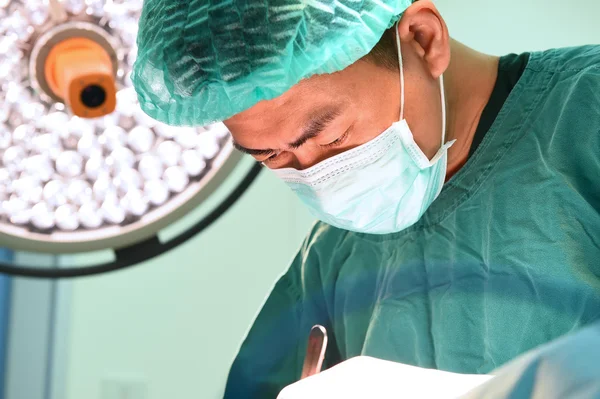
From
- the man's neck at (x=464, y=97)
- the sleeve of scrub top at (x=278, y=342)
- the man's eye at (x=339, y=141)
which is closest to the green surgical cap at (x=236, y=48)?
the man's eye at (x=339, y=141)

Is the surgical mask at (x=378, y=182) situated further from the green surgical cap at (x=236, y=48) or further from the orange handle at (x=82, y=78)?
the orange handle at (x=82, y=78)

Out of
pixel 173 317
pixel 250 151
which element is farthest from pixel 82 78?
pixel 173 317

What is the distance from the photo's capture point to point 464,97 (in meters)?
1.20

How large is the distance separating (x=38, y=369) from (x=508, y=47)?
1604mm

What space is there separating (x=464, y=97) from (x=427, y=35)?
0.14 metres

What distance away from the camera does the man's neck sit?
1200 millimetres

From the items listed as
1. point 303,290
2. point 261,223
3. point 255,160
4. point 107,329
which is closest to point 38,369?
point 107,329

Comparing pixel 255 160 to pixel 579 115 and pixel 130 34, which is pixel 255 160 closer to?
pixel 130 34

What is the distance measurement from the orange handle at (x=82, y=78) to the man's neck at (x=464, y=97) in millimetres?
565

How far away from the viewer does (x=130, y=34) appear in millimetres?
956

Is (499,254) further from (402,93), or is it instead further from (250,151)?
(250,151)

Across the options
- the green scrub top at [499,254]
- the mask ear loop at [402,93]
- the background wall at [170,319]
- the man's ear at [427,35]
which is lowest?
the background wall at [170,319]

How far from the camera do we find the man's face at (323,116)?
103 centimetres

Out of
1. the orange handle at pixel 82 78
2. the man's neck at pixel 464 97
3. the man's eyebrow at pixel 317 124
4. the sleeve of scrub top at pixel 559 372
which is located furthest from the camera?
the man's neck at pixel 464 97
